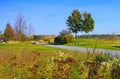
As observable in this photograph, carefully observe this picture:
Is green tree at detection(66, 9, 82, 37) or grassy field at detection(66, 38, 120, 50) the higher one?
green tree at detection(66, 9, 82, 37)

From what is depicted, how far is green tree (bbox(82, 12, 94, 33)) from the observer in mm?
61969

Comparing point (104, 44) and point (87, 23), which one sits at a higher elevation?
point (87, 23)

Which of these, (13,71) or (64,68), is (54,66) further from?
(13,71)

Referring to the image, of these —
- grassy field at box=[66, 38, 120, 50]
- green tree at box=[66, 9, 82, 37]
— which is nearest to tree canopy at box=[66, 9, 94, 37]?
green tree at box=[66, 9, 82, 37]

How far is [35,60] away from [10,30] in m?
78.1

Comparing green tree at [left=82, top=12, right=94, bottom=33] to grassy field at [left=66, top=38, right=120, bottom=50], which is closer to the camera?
grassy field at [left=66, top=38, right=120, bottom=50]

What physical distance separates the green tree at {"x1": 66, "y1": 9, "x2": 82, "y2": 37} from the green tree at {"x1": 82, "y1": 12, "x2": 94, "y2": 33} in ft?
3.01

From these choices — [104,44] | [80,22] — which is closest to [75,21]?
[80,22]

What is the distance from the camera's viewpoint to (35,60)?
19.9ft

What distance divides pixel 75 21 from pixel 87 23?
2.61 meters

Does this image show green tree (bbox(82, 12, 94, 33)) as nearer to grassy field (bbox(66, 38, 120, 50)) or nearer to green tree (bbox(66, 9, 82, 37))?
green tree (bbox(66, 9, 82, 37))

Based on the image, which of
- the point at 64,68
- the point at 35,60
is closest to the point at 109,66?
the point at 64,68

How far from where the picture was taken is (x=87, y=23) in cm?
6172

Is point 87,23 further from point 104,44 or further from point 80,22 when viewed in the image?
point 104,44
